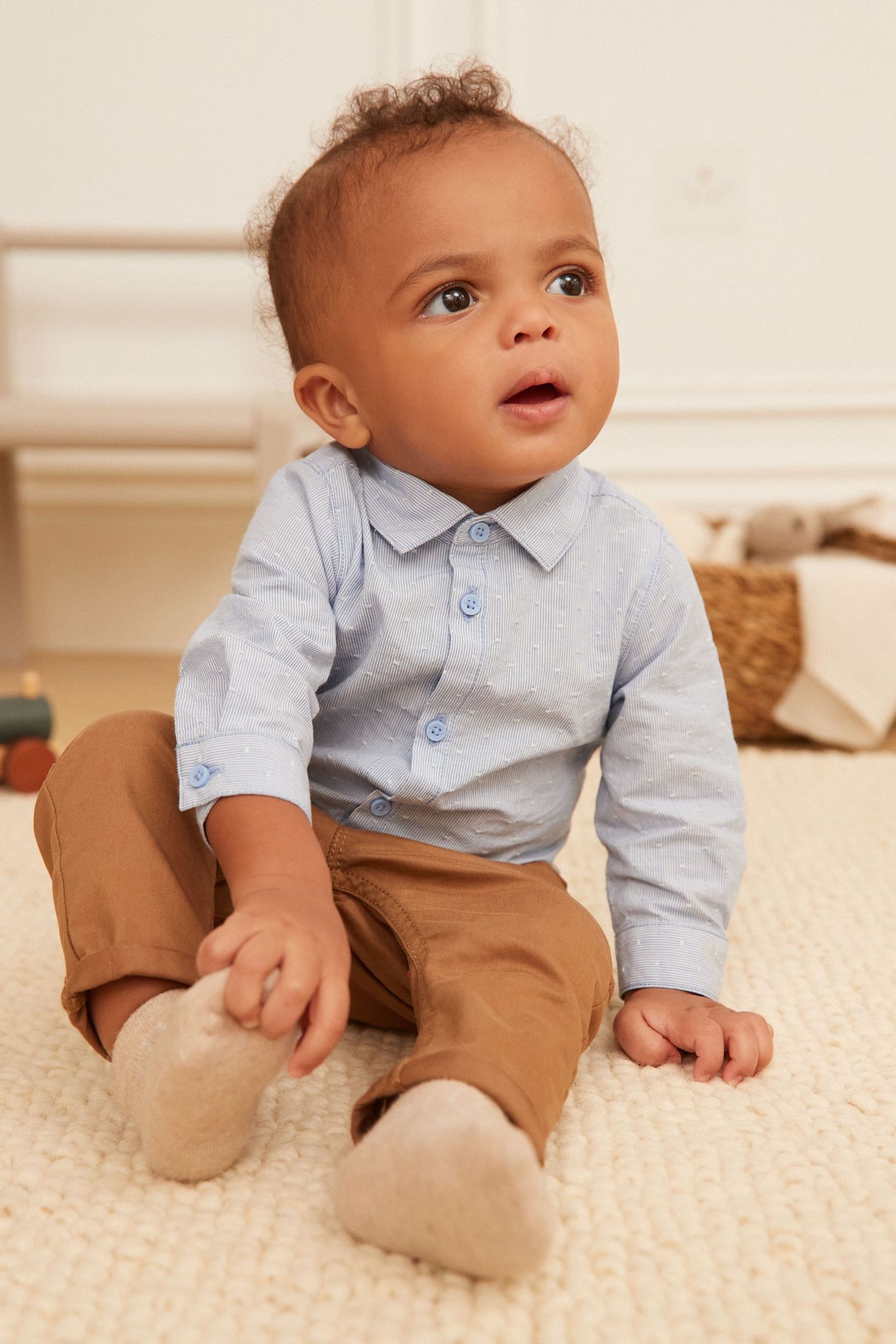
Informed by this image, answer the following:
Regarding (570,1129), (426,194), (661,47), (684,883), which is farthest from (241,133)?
(570,1129)

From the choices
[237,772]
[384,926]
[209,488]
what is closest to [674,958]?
[384,926]

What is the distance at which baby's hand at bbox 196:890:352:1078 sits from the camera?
0.41 meters

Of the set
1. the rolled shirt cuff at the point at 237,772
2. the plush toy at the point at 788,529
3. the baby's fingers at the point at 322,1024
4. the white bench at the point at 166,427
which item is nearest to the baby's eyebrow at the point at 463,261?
the rolled shirt cuff at the point at 237,772

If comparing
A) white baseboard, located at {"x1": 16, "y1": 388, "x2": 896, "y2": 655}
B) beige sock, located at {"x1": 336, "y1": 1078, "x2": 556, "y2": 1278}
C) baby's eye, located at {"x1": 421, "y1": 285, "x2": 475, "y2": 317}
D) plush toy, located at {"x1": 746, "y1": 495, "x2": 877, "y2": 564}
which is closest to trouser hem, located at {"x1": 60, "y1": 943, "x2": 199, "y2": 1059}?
beige sock, located at {"x1": 336, "y1": 1078, "x2": 556, "y2": 1278}

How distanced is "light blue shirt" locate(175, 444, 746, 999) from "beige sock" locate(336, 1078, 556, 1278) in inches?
8.5

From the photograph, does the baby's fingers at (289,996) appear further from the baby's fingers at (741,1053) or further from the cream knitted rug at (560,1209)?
the baby's fingers at (741,1053)

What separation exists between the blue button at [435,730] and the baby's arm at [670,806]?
102 mm

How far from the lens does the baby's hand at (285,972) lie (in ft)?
1.35

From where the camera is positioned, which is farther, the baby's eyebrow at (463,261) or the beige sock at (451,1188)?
the baby's eyebrow at (463,261)

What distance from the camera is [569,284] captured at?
61 cm

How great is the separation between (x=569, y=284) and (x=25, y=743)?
0.69 meters

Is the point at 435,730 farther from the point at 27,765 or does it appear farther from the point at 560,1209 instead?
the point at 27,765

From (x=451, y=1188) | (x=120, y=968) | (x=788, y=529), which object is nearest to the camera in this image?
(x=451, y=1188)

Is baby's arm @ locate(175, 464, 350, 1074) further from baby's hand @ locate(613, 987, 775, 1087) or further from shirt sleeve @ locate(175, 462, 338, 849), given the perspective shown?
baby's hand @ locate(613, 987, 775, 1087)
